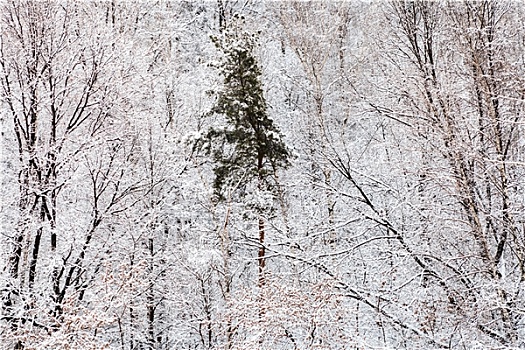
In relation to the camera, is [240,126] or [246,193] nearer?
[240,126]

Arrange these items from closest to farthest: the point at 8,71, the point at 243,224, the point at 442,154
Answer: the point at 442,154 → the point at 8,71 → the point at 243,224

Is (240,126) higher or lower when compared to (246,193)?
higher

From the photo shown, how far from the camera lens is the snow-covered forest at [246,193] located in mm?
6684

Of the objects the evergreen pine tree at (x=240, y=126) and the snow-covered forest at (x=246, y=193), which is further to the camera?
the evergreen pine tree at (x=240, y=126)

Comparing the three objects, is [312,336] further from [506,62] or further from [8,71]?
[8,71]

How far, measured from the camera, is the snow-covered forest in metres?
6.68

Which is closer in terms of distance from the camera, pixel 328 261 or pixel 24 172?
pixel 24 172

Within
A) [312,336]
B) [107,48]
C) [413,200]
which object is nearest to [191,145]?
[107,48]

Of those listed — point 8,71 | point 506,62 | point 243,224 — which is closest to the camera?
point 506,62

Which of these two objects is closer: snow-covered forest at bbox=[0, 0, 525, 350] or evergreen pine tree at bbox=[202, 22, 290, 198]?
snow-covered forest at bbox=[0, 0, 525, 350]

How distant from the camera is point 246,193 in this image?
42.6 feet

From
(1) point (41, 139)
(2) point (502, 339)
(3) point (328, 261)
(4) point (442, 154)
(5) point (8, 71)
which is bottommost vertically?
(2) point (502, 339)

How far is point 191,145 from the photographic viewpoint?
42.6ft

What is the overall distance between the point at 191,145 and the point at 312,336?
293 inches
